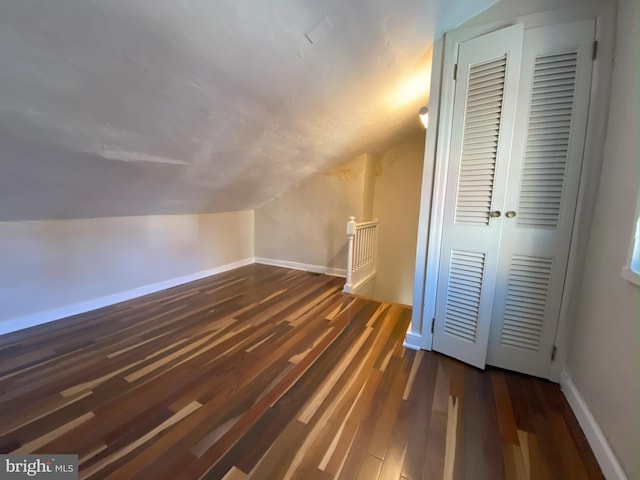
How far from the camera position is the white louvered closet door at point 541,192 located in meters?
1.54

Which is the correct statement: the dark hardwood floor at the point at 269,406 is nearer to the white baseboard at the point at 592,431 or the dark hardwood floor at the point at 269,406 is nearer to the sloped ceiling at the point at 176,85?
the white baseboard at the point at 592,431

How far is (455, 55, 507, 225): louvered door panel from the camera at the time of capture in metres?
1.68

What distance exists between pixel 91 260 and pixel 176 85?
2.05m

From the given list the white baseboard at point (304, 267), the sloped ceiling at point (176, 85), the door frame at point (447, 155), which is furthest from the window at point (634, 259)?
the white baseboard at point (304, 267)

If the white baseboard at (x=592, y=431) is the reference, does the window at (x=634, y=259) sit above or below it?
above

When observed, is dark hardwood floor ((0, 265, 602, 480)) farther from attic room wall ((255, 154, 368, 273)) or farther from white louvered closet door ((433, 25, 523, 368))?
attic room wall ((255, 154, 368, 273))

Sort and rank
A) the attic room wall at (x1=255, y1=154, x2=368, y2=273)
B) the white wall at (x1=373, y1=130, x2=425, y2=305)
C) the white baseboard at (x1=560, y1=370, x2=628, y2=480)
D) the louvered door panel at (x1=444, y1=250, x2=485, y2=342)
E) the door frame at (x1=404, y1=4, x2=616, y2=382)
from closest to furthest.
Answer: the white baseboard at (x1=560, y1=370, x2=628, y2=480)
the door frame at (x1=404, y1=4, x2=616, y2=382)
the louvered door panel at (x1=444, y1=250, x2=485, y2=342)
the attic room wall at (x1=255, y1=154, x2=368, y2=273)
the white wall at (x1=373, y1=130, x2=425, y2=305)

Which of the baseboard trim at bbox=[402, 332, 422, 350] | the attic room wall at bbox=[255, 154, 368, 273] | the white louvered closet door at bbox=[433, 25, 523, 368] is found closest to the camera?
the white louvered closet door at bbox=[433, 25, 523, 368]

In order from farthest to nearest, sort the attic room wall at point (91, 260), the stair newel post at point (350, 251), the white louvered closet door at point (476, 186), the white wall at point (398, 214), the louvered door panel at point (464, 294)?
the white wall at point (398, 214)
the stair newel post at point (350, 251)
the attic room wall at point (91, 260)
the louvered door panel at point (464, 294)
the white louvered closet door at point (476, 186)

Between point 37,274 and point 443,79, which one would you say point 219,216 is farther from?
point 443,79

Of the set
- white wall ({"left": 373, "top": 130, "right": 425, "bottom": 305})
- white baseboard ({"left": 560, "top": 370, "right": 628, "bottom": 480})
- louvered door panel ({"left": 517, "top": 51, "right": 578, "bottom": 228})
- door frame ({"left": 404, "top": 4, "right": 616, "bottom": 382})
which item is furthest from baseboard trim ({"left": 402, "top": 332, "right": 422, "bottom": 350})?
white wall ({"left": 373, "top": 130, "right": 425, "bottom": 305})

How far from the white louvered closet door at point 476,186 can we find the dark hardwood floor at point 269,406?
0.34 m

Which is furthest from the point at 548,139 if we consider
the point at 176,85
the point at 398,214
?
the point at 398,214

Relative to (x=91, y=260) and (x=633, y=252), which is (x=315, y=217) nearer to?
(x=91, y=260)
